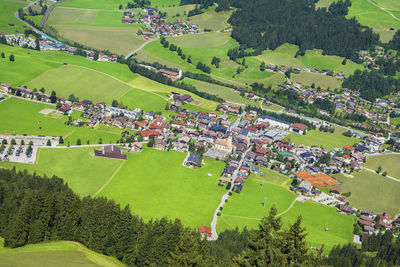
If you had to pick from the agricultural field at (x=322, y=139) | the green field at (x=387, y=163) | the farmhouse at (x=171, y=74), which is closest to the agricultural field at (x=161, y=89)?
the farmhouse at (x=171, y=74)

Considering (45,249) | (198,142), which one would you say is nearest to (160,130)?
(198,142)

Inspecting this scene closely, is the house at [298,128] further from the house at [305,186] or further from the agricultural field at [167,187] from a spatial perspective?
the agricultural field at [167,187]

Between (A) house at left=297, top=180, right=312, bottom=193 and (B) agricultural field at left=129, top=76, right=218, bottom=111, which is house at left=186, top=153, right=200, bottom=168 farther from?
(B) agricultural field at left=129, top=76, right=218, bottom=111

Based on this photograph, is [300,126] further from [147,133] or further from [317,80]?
[317,80]

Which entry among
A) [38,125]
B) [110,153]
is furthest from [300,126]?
[38,125]

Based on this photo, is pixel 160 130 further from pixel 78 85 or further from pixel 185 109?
pixel 78 85

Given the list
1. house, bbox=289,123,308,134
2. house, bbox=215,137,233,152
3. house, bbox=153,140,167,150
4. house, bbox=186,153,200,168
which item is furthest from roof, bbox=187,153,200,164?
house, bbox=289,123,308,134
